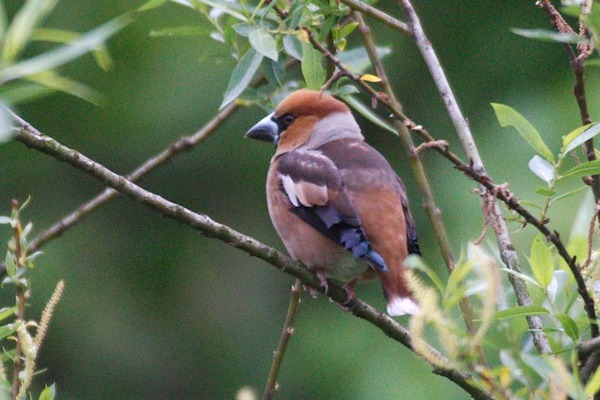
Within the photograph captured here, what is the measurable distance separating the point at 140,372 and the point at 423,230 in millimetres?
2339

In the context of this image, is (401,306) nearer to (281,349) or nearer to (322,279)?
(322,279)

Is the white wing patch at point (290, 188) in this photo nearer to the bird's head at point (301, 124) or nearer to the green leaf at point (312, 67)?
the bird's head at point (301, 124)

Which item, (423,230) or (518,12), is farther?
(518,12)

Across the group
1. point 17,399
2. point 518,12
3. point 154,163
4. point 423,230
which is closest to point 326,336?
point 423,230

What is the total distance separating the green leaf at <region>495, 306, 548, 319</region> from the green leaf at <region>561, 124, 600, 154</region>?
0.36 meters

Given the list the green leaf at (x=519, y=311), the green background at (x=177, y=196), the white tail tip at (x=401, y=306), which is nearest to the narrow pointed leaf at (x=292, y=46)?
the green leaf at (x=519, y=311)

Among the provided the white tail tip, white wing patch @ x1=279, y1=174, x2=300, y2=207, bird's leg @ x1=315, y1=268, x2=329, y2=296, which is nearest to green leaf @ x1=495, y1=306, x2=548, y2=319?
bird's leg @ x1=315, y1=268, x2=329, y2=296

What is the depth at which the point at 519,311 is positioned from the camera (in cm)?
159

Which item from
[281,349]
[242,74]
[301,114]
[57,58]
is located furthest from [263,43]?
[301,114]

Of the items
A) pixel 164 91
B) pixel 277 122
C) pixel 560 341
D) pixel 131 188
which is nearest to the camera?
pixel 560 341

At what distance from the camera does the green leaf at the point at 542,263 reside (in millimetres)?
1739

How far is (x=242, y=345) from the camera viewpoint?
7227 mm

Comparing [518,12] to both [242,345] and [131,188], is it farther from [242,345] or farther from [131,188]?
[131,188]

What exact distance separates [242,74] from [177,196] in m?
5.35
